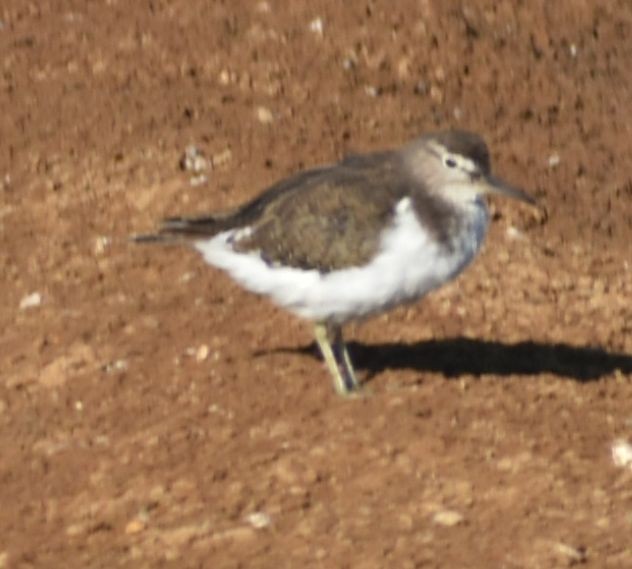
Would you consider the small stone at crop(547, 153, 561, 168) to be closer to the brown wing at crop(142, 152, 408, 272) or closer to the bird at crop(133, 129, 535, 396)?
the bird at crop(133, 129, 535, 396)

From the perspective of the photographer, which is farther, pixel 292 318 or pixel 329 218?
pixel 292 318

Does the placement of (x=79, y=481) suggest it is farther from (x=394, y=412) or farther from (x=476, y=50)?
(x=476, y=50)

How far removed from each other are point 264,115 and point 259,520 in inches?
188

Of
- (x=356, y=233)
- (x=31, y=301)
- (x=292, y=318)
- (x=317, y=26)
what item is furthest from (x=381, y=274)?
(x=317, y=26)

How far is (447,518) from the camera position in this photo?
814cm

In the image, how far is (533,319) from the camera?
35.1 feet

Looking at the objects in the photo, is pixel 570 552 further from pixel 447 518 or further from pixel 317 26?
pixel 317 26

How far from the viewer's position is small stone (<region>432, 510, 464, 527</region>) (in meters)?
8.11

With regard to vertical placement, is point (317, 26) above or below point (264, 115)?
above

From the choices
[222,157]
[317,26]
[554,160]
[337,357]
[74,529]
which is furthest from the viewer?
[317,26]

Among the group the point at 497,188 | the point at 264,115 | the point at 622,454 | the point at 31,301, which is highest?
the point at 497,188

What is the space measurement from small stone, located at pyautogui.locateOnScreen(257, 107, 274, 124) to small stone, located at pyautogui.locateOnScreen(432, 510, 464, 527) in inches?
188

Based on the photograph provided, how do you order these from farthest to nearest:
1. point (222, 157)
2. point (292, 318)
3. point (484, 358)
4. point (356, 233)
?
point (222, 157)
point (292, 318)
point (484, 358)
point (356, 233)

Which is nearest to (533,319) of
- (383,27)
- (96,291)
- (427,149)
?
(427,149)
